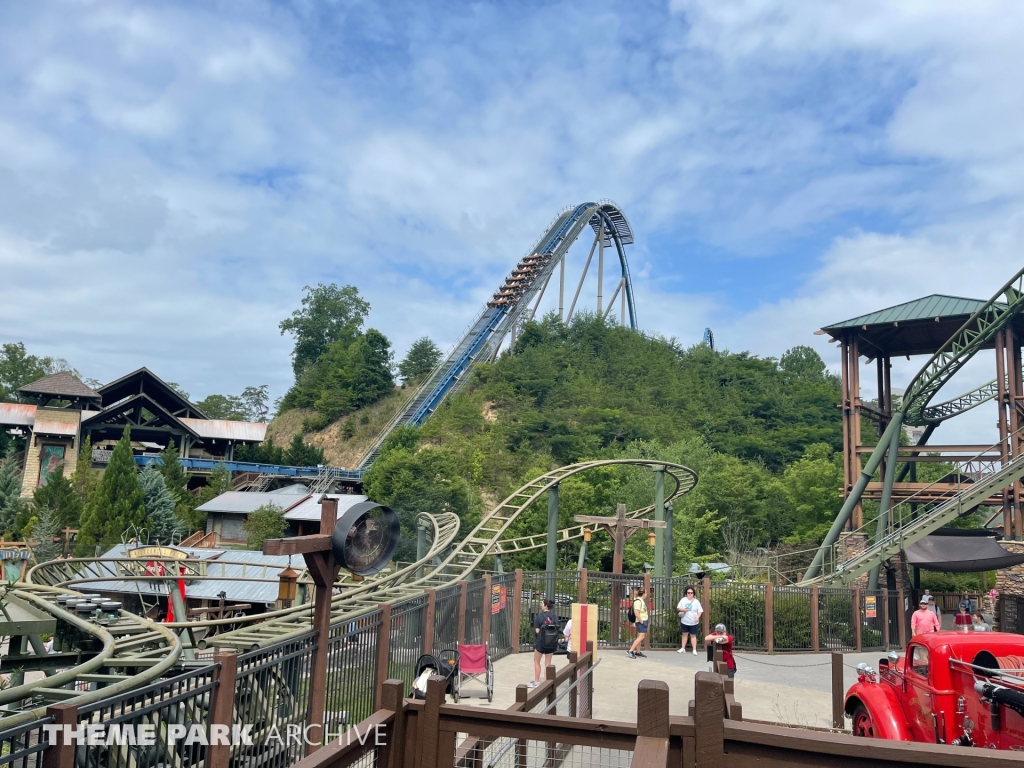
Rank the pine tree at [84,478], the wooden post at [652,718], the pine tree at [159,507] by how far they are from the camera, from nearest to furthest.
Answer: the wooden post at [652,718] < the pine tree at [159,507] < the pine tree at [84,478]

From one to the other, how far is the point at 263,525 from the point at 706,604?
24945 millimetres

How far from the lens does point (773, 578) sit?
3084 cm

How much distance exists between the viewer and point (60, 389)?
44812 mm

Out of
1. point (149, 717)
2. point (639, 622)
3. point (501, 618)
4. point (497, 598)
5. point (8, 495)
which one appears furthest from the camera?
point (8, 495)

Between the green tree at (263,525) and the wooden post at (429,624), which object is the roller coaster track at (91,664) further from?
the green tree at (263,525)

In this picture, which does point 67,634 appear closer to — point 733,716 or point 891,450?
point 733,716

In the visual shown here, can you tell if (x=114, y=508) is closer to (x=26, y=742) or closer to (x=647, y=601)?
(x=647, y=601)

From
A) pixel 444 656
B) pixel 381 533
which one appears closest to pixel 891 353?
pixel 444 656

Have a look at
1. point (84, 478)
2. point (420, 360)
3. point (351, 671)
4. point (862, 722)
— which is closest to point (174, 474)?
point (84, 478)

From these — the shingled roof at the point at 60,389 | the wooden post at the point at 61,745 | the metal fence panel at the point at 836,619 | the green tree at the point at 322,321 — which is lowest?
the metal fence panel at the point at 836,619

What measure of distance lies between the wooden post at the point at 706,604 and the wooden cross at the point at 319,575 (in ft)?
36.0

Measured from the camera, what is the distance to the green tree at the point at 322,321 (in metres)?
72.1

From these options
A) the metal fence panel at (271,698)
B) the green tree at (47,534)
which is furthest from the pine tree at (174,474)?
the metal fence panel at (271,698)

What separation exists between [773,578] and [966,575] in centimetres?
751
